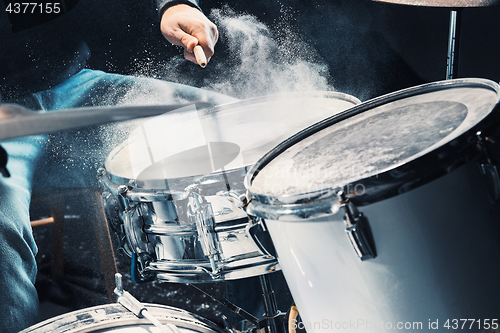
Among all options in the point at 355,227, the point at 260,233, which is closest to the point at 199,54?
the point at 260,233

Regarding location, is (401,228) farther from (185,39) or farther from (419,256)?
(185,39)

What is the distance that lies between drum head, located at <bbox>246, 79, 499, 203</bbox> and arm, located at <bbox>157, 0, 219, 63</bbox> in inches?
14.7

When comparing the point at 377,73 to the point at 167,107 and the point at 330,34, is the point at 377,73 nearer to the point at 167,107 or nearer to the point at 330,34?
the point at 330,34

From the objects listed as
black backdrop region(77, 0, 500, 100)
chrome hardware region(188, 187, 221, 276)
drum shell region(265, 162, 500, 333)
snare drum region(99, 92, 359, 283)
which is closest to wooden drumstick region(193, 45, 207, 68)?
snare drum region(99, 92, 359, 283)

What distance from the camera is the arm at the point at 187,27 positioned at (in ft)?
3.06

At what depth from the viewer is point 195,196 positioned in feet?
2.21

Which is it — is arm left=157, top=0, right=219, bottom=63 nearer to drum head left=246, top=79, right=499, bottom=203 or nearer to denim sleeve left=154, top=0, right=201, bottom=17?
denim sleeve left=154, top=0, right=201, bottom=17

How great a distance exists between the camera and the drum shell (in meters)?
0.47

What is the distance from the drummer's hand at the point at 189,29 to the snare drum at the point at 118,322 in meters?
0.57

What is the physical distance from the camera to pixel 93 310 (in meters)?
0.82

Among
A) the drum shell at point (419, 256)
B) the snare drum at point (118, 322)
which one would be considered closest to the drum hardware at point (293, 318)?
the snare drum at point (118, 322)

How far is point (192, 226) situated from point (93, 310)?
0.30 metres

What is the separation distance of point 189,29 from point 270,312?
0.69 metres

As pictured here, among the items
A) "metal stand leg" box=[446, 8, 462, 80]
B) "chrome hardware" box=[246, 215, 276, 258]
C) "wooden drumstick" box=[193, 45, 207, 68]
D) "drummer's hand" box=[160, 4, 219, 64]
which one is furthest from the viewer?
"metal stand leg" box=[446, 8, 462, 80]
